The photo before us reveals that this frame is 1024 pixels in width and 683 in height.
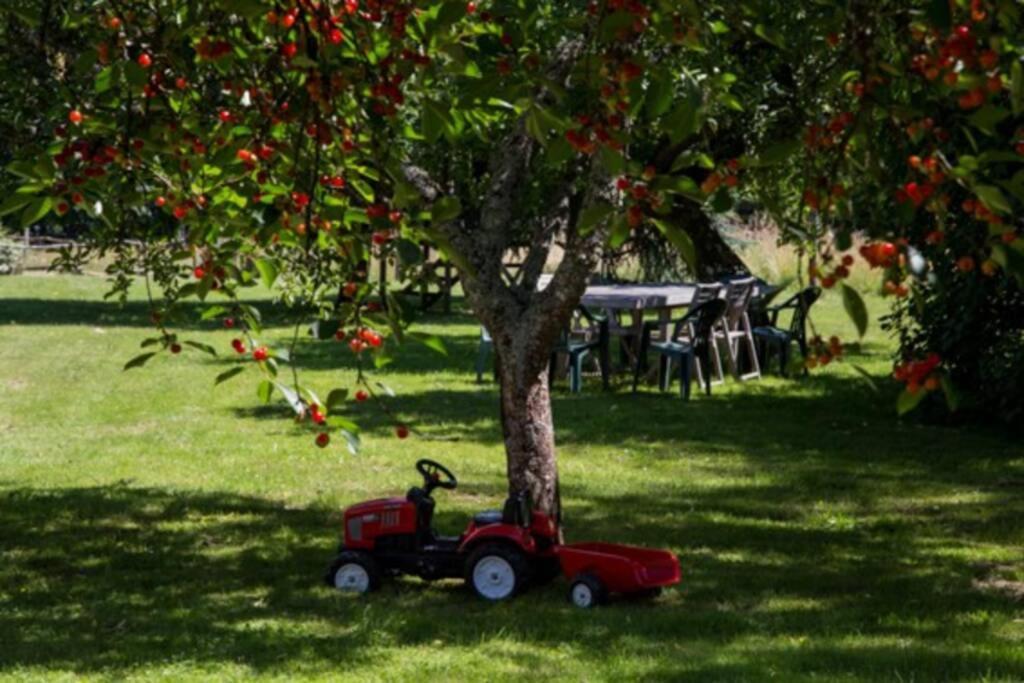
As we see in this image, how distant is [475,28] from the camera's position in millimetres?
6031

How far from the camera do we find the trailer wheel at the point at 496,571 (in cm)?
802

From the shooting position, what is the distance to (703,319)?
56.5ft

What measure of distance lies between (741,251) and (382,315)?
3061 cm

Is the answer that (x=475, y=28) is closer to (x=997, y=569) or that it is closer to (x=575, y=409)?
(x=997, y=569)

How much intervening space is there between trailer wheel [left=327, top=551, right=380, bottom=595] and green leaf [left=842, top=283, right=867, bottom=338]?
17.6 feet

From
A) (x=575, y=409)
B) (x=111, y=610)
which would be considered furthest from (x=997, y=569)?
(x=575, y=409)

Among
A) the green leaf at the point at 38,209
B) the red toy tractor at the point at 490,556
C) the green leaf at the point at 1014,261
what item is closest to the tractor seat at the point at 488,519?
the red toy tractor at the point at 490,556

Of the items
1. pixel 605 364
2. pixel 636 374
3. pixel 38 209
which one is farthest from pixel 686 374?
pixel 38 209

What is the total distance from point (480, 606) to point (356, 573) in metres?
0.71

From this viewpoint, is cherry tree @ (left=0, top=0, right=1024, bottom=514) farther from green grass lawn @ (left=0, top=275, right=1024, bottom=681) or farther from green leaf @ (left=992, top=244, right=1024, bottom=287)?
green grass lawn @ (left=0, top=275, right=1024, bottom=681)

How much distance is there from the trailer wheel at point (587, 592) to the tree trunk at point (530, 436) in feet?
2.29

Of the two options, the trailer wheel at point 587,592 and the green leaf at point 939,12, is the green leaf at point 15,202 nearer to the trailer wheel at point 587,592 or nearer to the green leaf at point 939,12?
the green leaf at point 939,12

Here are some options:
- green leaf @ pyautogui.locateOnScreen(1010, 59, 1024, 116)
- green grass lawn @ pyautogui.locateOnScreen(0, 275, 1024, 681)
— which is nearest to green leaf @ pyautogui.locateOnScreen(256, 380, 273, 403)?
green leaf @ pyautogui.locateOnScreen(1010, 59, 1024, 116)

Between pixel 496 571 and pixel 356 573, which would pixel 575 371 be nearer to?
pixel 356 573
